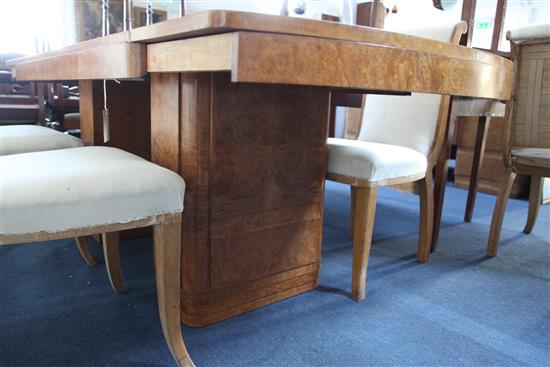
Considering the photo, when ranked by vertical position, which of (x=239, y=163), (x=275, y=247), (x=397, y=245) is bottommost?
(x=397, y=245)

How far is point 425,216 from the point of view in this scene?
1564 millimetres

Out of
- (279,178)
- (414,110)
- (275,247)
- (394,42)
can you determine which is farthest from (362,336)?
(414,110)

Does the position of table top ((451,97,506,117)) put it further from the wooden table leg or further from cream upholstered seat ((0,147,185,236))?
cream upholstered seat ((0,147,185,236))

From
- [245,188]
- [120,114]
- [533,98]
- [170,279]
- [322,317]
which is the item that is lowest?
[322,317]

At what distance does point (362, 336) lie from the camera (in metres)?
1.10

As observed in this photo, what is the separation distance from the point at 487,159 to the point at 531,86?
1.46m

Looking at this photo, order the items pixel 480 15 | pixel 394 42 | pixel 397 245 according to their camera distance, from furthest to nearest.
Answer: pixel 480 15 < pixel 397 245 < pixel 394 42

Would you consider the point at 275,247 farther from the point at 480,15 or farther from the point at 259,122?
the point at 480,15

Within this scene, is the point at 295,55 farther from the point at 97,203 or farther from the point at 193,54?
the point at 97,203

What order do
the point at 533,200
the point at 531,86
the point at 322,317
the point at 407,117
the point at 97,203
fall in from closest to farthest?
1. the point at 97,203
2. the point at 322,317
3. the point at 531,86
4. the point at 407,117
5. the point at 533,200

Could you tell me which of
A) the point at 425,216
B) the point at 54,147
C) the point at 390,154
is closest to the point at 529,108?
Answer: the point at 425,216

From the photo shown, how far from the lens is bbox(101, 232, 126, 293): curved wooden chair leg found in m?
1.23

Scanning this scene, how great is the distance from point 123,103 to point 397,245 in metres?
1.19

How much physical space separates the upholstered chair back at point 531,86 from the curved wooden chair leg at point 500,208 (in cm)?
14
